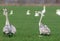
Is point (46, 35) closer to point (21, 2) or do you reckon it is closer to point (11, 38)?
point (11, 38)

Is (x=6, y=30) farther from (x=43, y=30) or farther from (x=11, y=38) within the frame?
(x=43, y=30)

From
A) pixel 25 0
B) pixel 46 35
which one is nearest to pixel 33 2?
pixel 25 0

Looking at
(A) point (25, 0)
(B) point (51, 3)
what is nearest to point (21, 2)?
(A) point (25, 0)

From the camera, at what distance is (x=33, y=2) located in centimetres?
4747

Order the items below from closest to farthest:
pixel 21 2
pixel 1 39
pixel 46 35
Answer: pixel 1 39 → pixel 46 35 → pixel 21 2

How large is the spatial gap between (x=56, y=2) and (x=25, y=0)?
465 cm

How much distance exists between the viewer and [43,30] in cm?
1195

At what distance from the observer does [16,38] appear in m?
11.6

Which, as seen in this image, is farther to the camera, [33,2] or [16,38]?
[33,2]

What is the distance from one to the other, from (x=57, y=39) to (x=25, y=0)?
119 ft

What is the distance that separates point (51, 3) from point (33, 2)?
260 centimetres

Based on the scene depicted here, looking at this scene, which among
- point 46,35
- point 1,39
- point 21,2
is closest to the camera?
point 1,39

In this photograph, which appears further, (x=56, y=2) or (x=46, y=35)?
(x=56, y=2)

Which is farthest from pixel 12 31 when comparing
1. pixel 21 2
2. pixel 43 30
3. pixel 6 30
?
pixel 21 2
